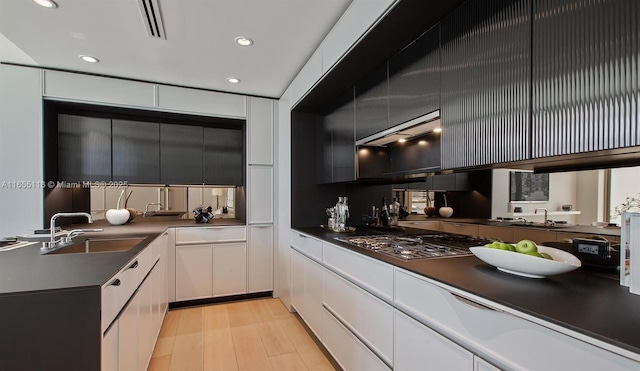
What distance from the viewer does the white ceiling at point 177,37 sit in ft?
6.10

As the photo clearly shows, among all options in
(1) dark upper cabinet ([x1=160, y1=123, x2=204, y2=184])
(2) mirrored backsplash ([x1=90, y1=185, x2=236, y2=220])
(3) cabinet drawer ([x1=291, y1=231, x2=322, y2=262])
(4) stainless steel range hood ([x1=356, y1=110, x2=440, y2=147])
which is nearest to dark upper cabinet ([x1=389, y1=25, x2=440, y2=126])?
(4) stainless steel range hood ([x1=356, y1=110, x2=440, y2=147])

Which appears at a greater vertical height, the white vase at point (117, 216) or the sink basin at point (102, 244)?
the white vase at point (117, 216)

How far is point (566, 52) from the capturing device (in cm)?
99

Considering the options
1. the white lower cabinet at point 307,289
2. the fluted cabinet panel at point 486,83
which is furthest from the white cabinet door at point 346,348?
the fluted cabinet panel at point 486,83

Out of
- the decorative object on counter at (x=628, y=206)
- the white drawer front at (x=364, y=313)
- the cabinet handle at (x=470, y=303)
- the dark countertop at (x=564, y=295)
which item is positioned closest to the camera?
the dark countertop at (x=564, y=295)

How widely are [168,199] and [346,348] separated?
115 inches

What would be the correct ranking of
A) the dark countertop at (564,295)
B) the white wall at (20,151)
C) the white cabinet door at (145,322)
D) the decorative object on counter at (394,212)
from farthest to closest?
the decorative object on counter at (394,212)
the white wall at (20,151)
the white cabinet door at (145,322)
the dark countertop at (564,295)

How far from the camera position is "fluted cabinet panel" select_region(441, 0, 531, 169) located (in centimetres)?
114

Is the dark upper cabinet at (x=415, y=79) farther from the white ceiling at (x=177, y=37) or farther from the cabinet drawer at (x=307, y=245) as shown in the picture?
the cabinet drawer at (x=307, y=245)

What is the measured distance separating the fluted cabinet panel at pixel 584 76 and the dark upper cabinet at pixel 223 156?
3138mm

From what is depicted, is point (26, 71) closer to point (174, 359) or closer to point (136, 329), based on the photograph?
point (136, 329)

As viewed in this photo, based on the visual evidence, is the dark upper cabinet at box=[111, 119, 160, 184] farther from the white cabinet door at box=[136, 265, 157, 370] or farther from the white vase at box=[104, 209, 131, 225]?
the white cabinet door at box=[136, 265, 157, 370]

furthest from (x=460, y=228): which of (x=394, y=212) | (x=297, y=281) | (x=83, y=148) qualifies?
(x=83, y=148)

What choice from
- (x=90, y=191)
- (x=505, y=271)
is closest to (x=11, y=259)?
(x=90, y=191)
